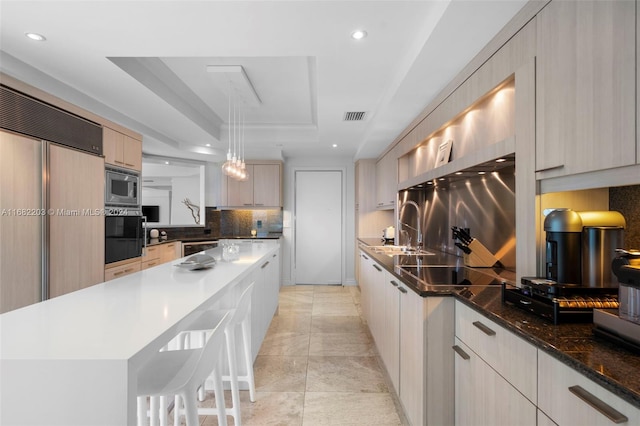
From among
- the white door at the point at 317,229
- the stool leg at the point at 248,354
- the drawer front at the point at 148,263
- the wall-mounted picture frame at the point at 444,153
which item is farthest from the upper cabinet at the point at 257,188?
the stool leg at the point at 248,354

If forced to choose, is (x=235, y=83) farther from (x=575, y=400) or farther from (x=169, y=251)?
(x=575, y=400)

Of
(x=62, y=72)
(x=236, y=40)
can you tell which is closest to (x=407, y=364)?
(x=236, y=40)

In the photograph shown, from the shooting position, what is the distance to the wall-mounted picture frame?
2.55 m

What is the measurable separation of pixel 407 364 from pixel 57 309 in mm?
1791

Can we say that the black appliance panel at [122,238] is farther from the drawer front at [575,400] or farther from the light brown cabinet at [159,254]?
the drawer front at [575,400]

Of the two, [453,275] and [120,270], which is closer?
[453,275]

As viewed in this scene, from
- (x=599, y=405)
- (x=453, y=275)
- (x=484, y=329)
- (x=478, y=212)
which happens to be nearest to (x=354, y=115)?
(x=478, y=212)

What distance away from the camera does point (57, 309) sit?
4.25 feet

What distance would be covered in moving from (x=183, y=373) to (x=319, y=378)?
1685 mm

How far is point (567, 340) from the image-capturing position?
0.94m

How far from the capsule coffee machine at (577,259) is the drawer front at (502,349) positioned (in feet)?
0.53

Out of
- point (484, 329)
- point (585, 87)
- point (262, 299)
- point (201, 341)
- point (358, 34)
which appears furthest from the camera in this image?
point (262, 299)

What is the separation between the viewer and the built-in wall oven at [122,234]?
3367 millimetres

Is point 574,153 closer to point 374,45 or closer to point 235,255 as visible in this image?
point 374,45
